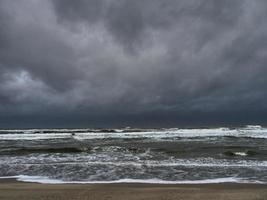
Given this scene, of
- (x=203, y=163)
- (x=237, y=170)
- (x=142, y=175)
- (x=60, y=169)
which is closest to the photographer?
(x=142, y=175)

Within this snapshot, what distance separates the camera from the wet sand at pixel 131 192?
10.6 metres

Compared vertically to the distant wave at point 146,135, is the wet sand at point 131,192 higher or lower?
lower

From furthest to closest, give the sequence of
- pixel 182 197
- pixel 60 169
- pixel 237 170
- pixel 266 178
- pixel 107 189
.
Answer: pixel 60 169
pixel 237 170
pixel 266 178
pixel 107 189
pixel 182 197

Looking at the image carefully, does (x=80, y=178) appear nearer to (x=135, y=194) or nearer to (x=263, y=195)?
(x=135, y=194)

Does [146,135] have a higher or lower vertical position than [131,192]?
higher

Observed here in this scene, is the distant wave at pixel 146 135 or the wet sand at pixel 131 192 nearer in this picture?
the wet sand at pixel 131 192

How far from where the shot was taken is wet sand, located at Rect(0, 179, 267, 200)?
10602 millimetres

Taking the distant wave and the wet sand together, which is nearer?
the wet sand

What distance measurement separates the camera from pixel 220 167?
59.6ft

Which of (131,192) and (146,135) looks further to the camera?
(146,135)

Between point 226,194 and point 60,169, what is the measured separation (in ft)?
32.1

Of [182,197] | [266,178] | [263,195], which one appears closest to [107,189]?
[182,197]

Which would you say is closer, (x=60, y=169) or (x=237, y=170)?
(x=237, y=170)

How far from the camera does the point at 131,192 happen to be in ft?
38.9
